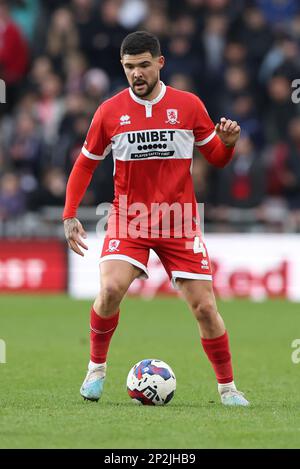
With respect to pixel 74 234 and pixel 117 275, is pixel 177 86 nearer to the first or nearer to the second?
pixel 74 234

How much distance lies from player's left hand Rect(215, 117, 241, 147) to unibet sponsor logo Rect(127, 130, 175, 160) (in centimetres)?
39

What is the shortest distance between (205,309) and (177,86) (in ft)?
32.3

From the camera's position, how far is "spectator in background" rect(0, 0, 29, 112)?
1914 cm

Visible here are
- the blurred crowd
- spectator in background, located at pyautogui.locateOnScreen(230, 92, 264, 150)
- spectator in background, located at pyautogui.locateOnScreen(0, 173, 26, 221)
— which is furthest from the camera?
spectator in background, located at pyautogui.locateOnScreen(0, 173, 26, 221)

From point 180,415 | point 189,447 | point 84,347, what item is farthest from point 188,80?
point 189,447

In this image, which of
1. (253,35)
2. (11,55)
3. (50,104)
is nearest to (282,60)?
(253,35)

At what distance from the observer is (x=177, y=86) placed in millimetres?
17500

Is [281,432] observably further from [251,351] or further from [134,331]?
[134,331]

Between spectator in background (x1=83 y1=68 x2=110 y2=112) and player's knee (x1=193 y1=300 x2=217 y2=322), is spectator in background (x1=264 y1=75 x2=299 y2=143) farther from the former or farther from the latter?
player's knee (x1=193 y1=300 x2=217 y2=322)

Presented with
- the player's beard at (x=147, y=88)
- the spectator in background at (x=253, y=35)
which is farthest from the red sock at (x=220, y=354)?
the spectator in background at (x=253, y=35)

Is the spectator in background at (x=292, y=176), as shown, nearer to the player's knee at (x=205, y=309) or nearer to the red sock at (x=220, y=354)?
the red sock at (x=220, y=354)

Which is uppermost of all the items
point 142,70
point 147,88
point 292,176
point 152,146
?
point 142,70

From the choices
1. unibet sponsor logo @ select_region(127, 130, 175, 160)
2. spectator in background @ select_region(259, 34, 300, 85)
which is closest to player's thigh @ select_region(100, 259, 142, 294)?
unibet sponsor logo @ select_region(127, 130, 175, 160)

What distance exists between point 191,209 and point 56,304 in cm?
884
